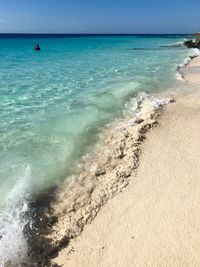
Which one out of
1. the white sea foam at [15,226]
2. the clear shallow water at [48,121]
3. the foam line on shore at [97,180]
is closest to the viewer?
the white sea foam at [15,226]

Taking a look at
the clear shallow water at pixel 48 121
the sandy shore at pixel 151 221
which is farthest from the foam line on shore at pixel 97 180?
the clear shallow water at pixel 48 121

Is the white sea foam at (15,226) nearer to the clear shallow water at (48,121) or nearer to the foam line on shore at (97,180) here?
the clear shallow water at (48,121)

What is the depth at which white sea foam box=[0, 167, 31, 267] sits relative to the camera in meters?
4.48

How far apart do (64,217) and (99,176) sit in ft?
5.09

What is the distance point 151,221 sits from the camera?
5.30 metres

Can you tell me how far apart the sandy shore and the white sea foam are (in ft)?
1.99

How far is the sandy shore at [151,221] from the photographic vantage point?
182 inches

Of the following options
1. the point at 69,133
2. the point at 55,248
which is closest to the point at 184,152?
the point at 69,133

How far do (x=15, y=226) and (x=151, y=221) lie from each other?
2.38 metres

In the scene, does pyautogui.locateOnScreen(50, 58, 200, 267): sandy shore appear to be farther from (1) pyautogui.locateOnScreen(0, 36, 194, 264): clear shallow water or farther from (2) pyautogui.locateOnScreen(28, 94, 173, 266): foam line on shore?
(1) pyautogui.locateOnScreen(0, 36, 194, 264): clear shallow water

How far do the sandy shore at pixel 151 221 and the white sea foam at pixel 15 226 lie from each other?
61 centimetres

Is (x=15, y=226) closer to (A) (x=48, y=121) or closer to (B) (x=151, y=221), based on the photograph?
(B) (x=151, y=221)

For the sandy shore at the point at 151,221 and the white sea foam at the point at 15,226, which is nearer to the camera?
the white sea foam at the point at 15,226

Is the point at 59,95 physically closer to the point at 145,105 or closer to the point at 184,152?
the point at 145,105
